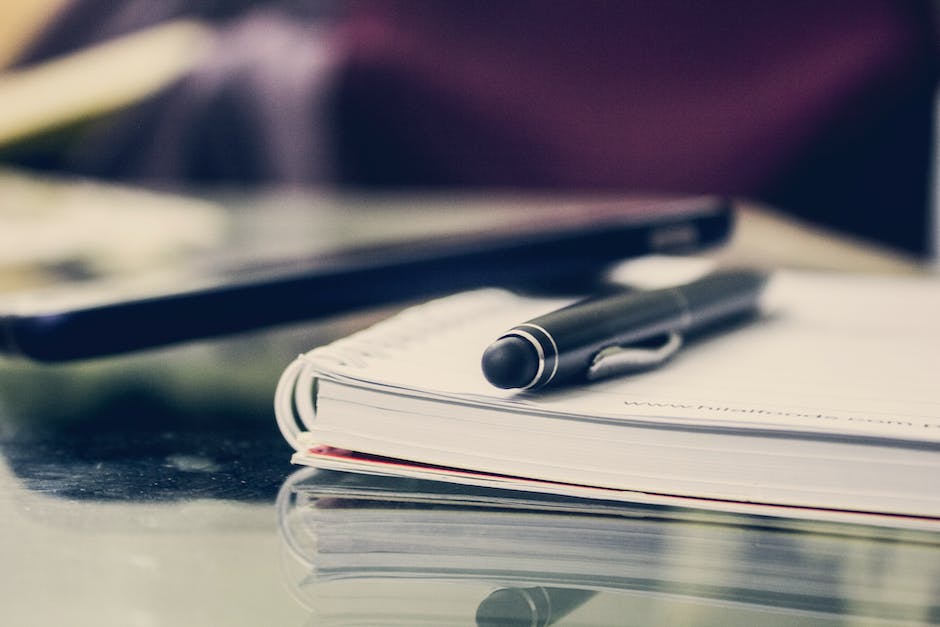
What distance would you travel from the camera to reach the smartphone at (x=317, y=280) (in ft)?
1.29

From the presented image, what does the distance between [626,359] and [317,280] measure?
0.19 m

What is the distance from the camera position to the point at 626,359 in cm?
32

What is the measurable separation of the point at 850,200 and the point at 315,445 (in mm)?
1504

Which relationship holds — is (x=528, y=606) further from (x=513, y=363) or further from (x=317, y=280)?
(x=317, y=280)

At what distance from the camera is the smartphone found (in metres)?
0.39

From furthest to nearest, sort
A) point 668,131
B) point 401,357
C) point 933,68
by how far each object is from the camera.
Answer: point 668,131, point 933,68, point 401,357

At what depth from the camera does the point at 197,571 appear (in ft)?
0.80

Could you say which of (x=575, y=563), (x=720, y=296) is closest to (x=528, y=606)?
(x=575, y=563)

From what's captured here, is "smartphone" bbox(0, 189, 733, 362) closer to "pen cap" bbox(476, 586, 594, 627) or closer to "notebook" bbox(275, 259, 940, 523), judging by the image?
"notebook" bbox(275, 259, 940, 523)

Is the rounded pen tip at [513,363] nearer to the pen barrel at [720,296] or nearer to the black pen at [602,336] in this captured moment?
the black pen at [602,336]

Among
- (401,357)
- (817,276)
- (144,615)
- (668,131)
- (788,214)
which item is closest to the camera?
(144,615)

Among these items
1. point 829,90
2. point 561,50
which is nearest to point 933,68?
point 829,90

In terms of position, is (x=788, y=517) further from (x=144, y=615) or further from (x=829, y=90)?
(x=829, y=90)

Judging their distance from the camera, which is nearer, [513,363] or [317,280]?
[513,363]
